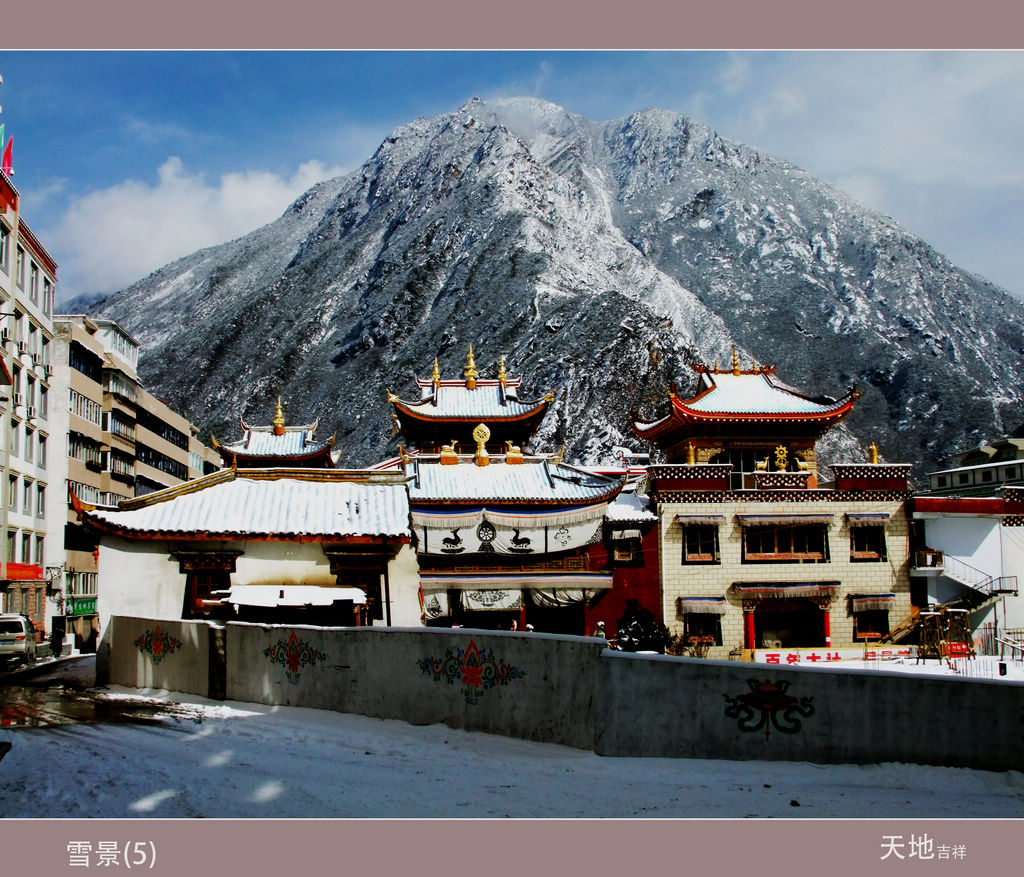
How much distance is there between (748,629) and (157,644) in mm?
25658

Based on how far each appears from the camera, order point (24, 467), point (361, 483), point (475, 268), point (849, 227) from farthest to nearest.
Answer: point (849, 227) < point (475, 268) < point (24, 467) < point (361, 483)

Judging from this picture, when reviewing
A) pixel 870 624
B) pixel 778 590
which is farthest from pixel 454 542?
pixel 870 624

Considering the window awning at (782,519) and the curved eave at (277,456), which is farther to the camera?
the curved eave at (277,456)

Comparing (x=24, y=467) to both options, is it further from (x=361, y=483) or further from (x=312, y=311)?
(x=312, y=311)

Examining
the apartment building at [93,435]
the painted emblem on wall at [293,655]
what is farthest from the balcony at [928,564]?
the apartment building at [93,435]

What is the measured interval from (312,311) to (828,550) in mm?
143819

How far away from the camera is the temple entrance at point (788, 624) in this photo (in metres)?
39.9

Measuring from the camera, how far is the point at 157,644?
1944 centimetres

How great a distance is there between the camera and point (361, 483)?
30891 mm

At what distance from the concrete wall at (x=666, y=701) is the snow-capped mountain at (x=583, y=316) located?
88523 millimetres

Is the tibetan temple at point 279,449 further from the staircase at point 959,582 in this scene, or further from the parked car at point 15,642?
the staircase at point 959,582

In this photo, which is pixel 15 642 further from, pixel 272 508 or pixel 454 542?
pixel 454 542

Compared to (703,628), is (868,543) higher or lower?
higher

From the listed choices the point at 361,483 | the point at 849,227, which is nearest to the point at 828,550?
the point at 361,483
